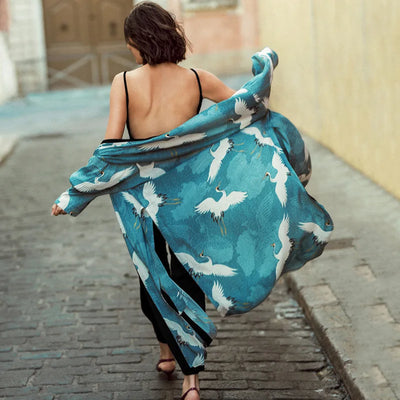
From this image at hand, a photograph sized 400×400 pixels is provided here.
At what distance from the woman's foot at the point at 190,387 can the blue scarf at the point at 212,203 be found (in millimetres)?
123

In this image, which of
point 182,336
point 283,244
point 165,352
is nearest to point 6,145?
point 165,352

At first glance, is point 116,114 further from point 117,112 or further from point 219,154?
point 219,154

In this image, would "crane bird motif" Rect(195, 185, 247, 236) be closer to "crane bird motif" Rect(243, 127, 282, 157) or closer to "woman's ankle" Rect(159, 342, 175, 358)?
"crane bird motif" Rect(243, 127, 282, 157)

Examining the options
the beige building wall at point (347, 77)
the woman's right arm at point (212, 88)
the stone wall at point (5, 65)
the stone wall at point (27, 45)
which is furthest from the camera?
the stone wall at point (27, 45)

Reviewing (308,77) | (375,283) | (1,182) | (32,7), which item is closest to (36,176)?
(1,182)

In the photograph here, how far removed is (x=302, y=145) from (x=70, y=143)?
9693 mm

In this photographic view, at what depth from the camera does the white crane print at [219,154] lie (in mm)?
3598

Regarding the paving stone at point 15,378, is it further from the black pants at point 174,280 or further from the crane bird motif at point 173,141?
the crane bird motif at point 173,141

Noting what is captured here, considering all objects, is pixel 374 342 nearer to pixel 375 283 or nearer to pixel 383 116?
pixel 375 283

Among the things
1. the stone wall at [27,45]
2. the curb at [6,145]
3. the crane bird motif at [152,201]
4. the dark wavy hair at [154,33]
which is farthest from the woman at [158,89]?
the stone wall at [27,45]

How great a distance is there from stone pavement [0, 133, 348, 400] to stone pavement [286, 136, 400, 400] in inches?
5.3

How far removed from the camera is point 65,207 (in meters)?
3.62

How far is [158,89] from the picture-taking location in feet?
11.9

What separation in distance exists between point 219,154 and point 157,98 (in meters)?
0.37
